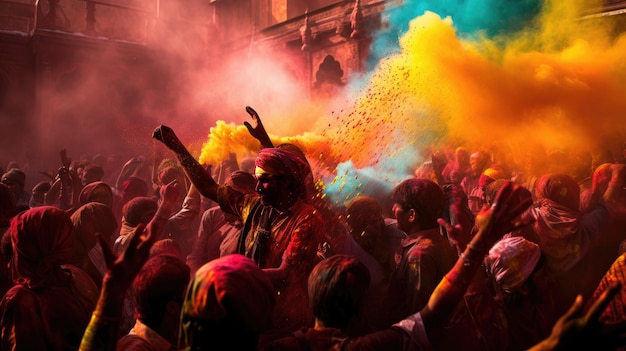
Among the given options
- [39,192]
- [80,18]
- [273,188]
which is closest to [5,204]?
[273,188]

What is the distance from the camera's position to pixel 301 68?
58.1ft

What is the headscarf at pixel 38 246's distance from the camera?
2.85 metres

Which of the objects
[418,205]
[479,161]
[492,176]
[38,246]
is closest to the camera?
A: [38,246]

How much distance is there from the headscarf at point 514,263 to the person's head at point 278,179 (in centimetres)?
138

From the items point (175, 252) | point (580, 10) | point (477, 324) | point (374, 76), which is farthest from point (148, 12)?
point (477, 324)

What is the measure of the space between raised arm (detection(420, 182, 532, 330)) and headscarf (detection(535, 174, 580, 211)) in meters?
3.20

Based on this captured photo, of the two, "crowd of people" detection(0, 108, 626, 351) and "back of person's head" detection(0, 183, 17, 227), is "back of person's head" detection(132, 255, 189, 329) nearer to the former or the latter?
"crowd of people" detection(0, 108, 626, 351)

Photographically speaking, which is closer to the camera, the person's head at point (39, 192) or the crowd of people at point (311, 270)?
the crowd of people at point (311, 270)

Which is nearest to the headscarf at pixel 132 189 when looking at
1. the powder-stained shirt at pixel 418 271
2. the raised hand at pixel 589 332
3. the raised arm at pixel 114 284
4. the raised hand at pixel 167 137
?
the raised hand at pixel 167 137

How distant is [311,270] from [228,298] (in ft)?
5.21

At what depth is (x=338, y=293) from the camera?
7.67 feet

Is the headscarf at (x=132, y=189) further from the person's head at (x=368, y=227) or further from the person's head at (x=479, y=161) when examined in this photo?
the person's head at (x=479, y=161)

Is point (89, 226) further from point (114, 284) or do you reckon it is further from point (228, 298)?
point (228, 298)

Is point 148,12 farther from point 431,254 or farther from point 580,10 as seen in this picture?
point 431,254
